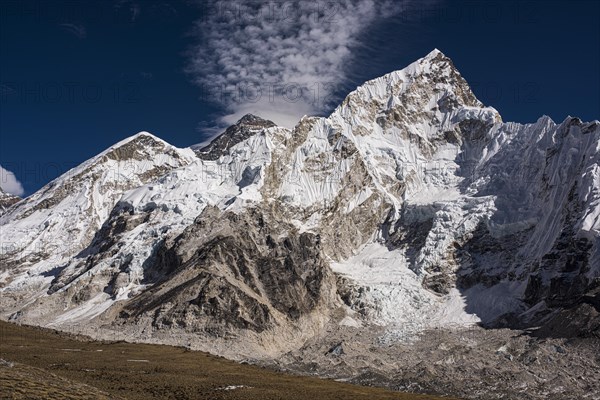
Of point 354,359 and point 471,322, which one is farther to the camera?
point 471,322

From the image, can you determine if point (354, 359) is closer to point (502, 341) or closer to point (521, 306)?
point (502, 341)

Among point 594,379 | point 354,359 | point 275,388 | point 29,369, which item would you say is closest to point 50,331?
point 354,359

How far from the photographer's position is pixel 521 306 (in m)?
191

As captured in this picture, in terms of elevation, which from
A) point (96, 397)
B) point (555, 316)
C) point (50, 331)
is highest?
point (555, 316)

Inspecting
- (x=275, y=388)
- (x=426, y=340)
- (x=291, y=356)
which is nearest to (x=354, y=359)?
(x=291, y=356)

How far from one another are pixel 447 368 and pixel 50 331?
A: 107 meters

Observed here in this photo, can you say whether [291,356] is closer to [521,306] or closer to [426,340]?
[426,340]

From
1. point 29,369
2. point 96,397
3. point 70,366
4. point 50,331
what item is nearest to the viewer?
point 96,397

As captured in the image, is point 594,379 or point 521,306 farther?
point 521,306

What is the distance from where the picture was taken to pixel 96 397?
43844 millimetres

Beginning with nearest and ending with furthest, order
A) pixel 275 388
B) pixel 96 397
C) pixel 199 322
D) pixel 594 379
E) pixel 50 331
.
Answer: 1. pixel 96 397
2. pixel 275 388
3. pixel 594 379
4. pixel 50 331
5. pixel 199 322

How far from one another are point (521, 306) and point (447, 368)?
5696 cm

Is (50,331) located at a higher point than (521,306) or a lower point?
lower

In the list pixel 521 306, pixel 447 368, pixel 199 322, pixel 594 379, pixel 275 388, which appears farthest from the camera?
pixel 521 306
